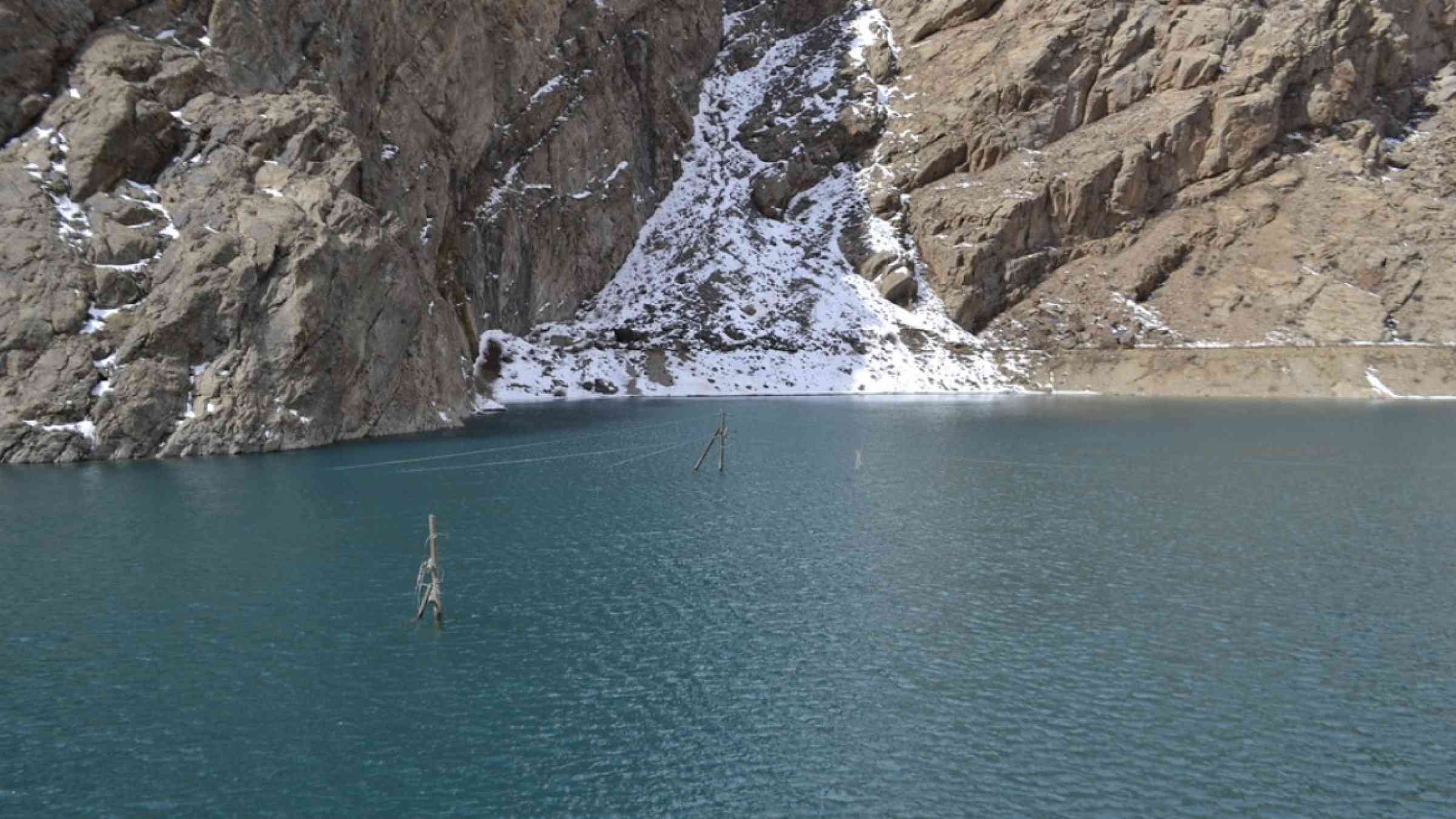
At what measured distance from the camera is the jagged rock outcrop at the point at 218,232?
4025 cm

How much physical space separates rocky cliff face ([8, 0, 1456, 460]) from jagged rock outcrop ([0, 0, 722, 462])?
0.35 meters

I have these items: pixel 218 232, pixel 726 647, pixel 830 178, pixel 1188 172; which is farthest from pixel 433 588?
pixel 1188 172

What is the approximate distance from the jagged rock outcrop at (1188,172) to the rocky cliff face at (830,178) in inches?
11.7

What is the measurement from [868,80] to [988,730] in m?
103

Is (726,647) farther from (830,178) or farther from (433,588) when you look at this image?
(830,178)

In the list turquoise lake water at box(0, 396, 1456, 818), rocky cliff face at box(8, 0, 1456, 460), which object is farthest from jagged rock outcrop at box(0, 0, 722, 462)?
turquoise lake water at box(0, 396, 1456, 818)

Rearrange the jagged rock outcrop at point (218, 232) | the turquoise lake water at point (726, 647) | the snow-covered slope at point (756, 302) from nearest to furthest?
the turquoise lake water at point (726, 647) < the jagged rock outcrop at point (218, 232) < the snow-covered slope at point (756, 302)

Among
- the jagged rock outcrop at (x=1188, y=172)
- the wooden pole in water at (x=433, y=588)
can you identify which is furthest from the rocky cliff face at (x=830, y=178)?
the wooden pole in water at (x=433, y=588)

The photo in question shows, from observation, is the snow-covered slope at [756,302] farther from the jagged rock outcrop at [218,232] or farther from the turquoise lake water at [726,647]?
the turquoise lake water at [726,647]

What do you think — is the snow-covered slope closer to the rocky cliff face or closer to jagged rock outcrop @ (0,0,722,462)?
the rocky cliff face

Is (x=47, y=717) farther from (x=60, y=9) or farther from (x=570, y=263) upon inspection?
(x=570, y=263)

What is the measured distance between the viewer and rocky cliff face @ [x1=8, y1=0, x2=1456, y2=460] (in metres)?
55.4

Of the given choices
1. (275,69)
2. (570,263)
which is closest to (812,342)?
(570,263)

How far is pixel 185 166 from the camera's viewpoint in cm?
4597
